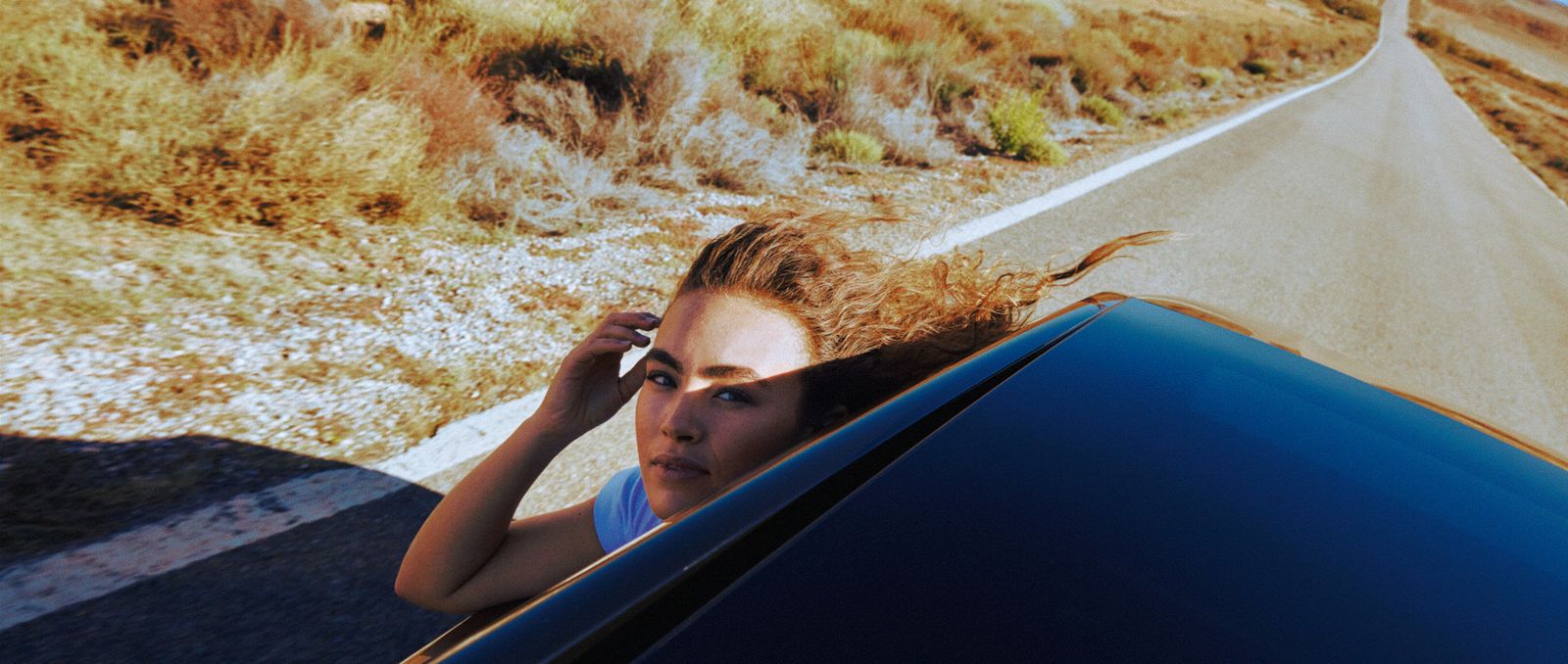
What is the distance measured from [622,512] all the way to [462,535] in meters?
0.28

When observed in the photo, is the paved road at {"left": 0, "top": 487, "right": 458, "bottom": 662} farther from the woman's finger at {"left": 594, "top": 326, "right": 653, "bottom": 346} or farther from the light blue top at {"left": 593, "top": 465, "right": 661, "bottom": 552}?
the woman's finger at {"left": 594, "top": 326, "right": 653, "bottom": 346}

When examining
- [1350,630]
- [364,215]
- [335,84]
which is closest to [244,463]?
[364,215]

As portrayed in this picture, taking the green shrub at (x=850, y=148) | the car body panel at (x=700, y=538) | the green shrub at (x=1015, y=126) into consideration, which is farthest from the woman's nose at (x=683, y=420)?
the green shrub at (x=1015, y=126)

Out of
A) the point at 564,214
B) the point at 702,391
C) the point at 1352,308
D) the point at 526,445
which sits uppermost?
the point at 702,391

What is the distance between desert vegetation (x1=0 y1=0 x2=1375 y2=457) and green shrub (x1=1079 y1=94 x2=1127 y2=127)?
366cm

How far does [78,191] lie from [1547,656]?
4935mm

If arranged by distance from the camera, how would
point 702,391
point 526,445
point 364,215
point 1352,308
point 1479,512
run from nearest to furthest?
point 1479,512 → point 702,391 → point 526,445 → point 364,215 → point 1352,308

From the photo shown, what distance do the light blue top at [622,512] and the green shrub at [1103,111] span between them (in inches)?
442

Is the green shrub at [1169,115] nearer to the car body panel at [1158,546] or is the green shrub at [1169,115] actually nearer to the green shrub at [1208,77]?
the green shrub at [1208,77]

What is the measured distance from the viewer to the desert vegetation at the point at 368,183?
2.74 meters

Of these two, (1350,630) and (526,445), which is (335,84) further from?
(1350,630)

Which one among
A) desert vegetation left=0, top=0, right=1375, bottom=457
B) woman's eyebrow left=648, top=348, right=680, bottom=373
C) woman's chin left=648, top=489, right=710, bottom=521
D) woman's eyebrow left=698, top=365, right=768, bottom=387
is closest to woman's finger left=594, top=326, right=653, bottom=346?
woman's eyebrow left=648, top=348, right=680, bottom=373

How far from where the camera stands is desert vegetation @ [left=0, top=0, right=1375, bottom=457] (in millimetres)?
2740

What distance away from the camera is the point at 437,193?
433cm
